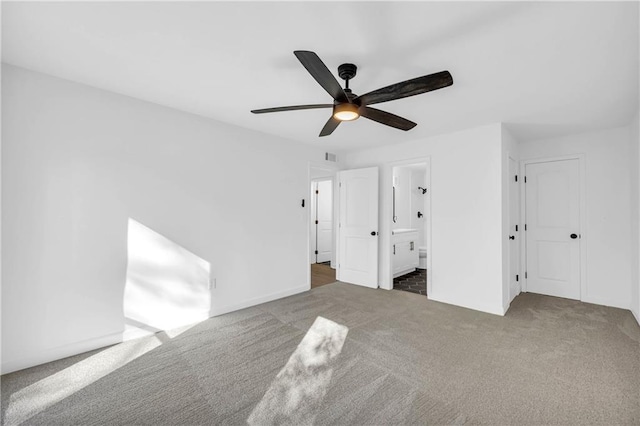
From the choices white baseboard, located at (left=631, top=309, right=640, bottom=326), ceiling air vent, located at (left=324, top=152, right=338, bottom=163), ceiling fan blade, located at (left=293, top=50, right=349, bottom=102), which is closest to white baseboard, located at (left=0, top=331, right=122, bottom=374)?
ceiling fan blade, located at (left=293, top=50, right=349, bottom=102)

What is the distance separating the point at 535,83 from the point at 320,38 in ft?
6.50

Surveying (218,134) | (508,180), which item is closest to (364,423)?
(218,134)

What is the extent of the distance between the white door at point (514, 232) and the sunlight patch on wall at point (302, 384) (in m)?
2.82

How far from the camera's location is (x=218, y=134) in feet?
11.1

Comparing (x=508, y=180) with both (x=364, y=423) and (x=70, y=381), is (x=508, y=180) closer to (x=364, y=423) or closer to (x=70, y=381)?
(x=364, y=423)

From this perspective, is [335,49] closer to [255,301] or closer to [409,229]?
[255,301]

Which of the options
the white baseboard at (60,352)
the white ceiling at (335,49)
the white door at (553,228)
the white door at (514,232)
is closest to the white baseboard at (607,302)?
the white door at (553,228)

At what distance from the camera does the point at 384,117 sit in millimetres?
2303

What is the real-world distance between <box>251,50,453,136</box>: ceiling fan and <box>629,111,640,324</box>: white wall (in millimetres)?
2905

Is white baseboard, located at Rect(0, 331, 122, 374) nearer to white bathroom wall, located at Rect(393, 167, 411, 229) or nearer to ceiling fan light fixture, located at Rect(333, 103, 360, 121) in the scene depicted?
ceiling fan light fixture, located at Rect(333, 103, 360, 121)

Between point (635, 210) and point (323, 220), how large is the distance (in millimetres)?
5258

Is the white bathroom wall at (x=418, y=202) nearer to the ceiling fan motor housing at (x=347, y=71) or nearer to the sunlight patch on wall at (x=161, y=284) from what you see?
the ceiling fan motor housing at (x=347, y=71)

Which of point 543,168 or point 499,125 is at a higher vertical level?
point 499,125

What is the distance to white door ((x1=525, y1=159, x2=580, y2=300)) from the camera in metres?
3.98
